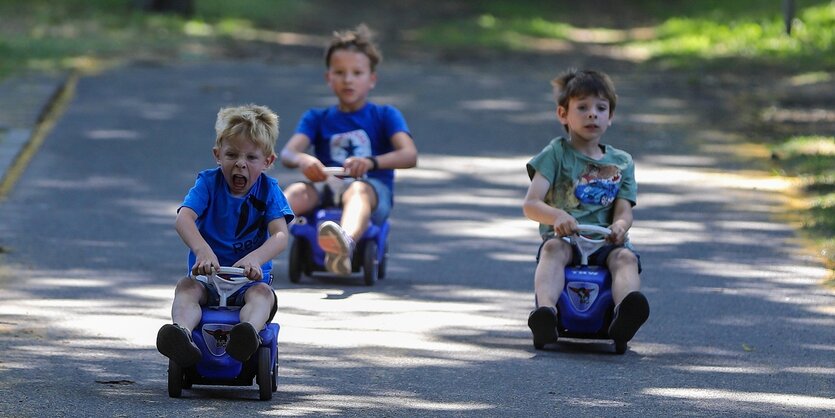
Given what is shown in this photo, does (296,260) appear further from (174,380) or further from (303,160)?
(174,380)

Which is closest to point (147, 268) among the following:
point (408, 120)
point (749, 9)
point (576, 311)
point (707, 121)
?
point (576, 311)

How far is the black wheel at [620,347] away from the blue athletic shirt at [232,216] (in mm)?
1642

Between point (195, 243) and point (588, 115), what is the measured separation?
2.07 meters

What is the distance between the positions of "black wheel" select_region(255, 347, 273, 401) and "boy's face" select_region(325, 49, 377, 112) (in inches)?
130

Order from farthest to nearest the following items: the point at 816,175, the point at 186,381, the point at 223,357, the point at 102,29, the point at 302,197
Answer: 1. the point at 102,29
2. the point at 816,175
3. the point at 302,197
4. the point at 186,381
5. the point at 223,357

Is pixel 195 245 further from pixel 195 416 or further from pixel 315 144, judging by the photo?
pixel 315 144

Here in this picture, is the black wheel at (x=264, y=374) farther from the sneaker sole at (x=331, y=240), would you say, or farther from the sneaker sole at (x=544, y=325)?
the sneaker sole at (x=331, y=240)

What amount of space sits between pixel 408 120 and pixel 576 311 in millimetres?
7925

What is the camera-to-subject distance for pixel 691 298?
775 centimetres

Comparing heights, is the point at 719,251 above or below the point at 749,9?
below

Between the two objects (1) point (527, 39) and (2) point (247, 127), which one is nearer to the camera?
(2) point (247, 127)

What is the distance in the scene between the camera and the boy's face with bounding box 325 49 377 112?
8.45 m

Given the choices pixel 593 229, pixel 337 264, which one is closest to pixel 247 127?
pixel 593 229

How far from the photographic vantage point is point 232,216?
5.71 m
